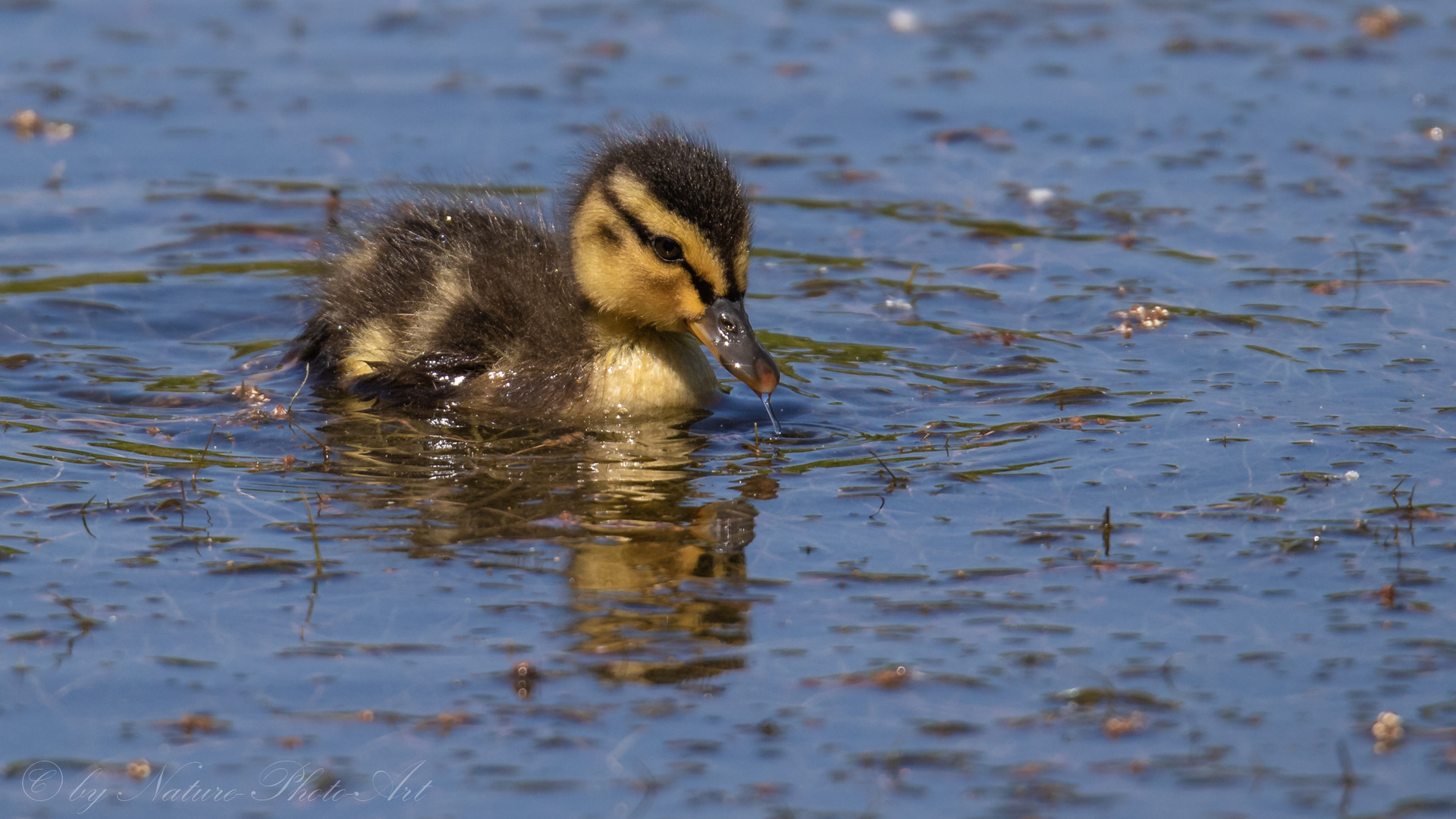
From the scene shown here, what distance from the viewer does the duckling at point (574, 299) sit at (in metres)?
7.14

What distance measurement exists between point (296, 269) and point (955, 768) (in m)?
6.02

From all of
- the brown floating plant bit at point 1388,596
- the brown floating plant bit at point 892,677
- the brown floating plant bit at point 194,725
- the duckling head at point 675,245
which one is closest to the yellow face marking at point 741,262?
the duckling head at point 675,245

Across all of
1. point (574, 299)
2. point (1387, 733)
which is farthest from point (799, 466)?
point (1387, 733)

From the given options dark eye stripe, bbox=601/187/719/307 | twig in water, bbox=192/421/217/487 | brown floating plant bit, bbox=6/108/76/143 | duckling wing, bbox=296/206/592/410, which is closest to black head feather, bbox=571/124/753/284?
dark eye stripe, bbox=601/187/719/307

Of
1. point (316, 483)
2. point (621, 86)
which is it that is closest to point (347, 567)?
point (316, 483)

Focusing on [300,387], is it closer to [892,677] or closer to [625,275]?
[625,275]

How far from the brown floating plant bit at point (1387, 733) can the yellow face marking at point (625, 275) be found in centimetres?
339

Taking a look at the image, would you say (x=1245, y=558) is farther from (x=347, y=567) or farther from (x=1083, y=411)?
(x=347, y=567)

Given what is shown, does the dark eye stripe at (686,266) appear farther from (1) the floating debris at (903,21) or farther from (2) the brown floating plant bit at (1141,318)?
(1) the floating debris at (903,21)

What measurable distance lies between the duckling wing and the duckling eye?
0.62 metres

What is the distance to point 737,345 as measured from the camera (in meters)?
7.16

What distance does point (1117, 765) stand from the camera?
4.57 metres

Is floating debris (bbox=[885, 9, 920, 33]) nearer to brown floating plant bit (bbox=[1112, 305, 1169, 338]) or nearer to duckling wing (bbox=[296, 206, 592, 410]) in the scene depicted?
brown floating plant bit (bbox=[1112, 305, 1169, 338])

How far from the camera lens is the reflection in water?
531 centimetres
